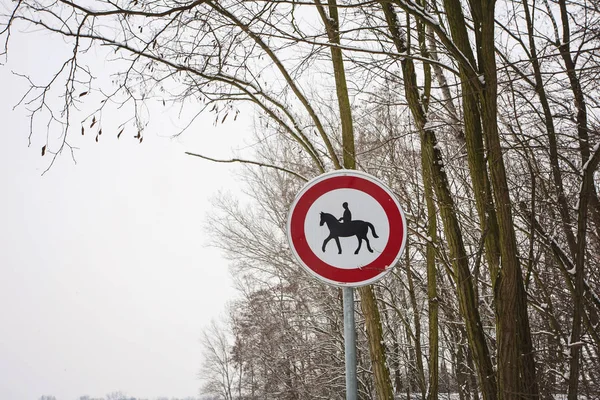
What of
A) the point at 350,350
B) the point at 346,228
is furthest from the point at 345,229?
the point at 350,350

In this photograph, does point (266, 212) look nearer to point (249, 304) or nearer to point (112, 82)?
point (249, 304)

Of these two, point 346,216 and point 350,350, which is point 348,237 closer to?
point 346,216

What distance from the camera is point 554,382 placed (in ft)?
11.3

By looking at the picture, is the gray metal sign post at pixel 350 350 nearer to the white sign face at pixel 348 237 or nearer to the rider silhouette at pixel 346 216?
the white sign face at pixel 348 237

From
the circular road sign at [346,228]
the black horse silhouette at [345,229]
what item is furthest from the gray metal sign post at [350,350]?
the black horse silhouette at [345,229]

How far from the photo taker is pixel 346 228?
2.34 m

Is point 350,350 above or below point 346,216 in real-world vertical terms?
below

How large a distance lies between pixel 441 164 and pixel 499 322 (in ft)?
5.95

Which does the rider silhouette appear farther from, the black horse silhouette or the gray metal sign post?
the gray metal sign post

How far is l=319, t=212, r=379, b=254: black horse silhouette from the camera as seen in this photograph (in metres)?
2.33

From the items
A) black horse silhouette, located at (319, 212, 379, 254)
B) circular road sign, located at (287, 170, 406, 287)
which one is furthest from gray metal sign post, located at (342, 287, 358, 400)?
black horse silhouette, located at (319, 212, 379, 254)

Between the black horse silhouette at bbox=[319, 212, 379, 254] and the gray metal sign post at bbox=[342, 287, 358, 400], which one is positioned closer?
the gray metal sign post at bbox=[342, 287, 358, 400]

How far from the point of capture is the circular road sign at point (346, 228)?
231 centimetres

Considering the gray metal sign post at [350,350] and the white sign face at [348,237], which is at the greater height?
the white sign face at [348,237]
